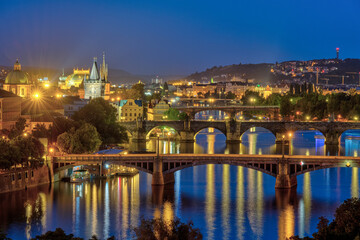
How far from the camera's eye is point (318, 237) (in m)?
34.3

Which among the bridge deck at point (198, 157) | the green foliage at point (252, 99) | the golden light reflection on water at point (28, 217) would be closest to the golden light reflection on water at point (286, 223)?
the bridge deck at point (198, 157)

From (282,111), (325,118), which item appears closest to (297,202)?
(325,118)

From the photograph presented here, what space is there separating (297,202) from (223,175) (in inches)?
561

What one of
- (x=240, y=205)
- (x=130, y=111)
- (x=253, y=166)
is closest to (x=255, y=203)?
(x=240, y=205)

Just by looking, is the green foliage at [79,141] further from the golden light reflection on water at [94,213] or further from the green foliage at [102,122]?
the green foliage at [102,122]

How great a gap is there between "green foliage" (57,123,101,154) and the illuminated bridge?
5.18 meters

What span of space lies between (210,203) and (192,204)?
1.32m

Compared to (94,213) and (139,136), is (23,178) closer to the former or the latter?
(94,213)

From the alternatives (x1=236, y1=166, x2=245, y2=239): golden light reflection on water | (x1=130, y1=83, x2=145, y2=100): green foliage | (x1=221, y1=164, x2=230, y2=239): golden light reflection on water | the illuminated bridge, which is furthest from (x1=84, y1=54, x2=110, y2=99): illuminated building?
Result: the illuminated bridge

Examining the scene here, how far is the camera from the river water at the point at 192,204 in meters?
45.5

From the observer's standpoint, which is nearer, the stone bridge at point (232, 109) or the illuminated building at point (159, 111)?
the stone bridge at point (232, 109)

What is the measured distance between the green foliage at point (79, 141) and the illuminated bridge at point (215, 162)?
518cm

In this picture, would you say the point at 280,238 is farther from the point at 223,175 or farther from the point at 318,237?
the point at 223,175

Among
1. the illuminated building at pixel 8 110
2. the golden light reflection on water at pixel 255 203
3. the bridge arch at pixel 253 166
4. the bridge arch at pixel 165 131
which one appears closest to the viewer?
the golden light reflection on water at pixel 255 203
